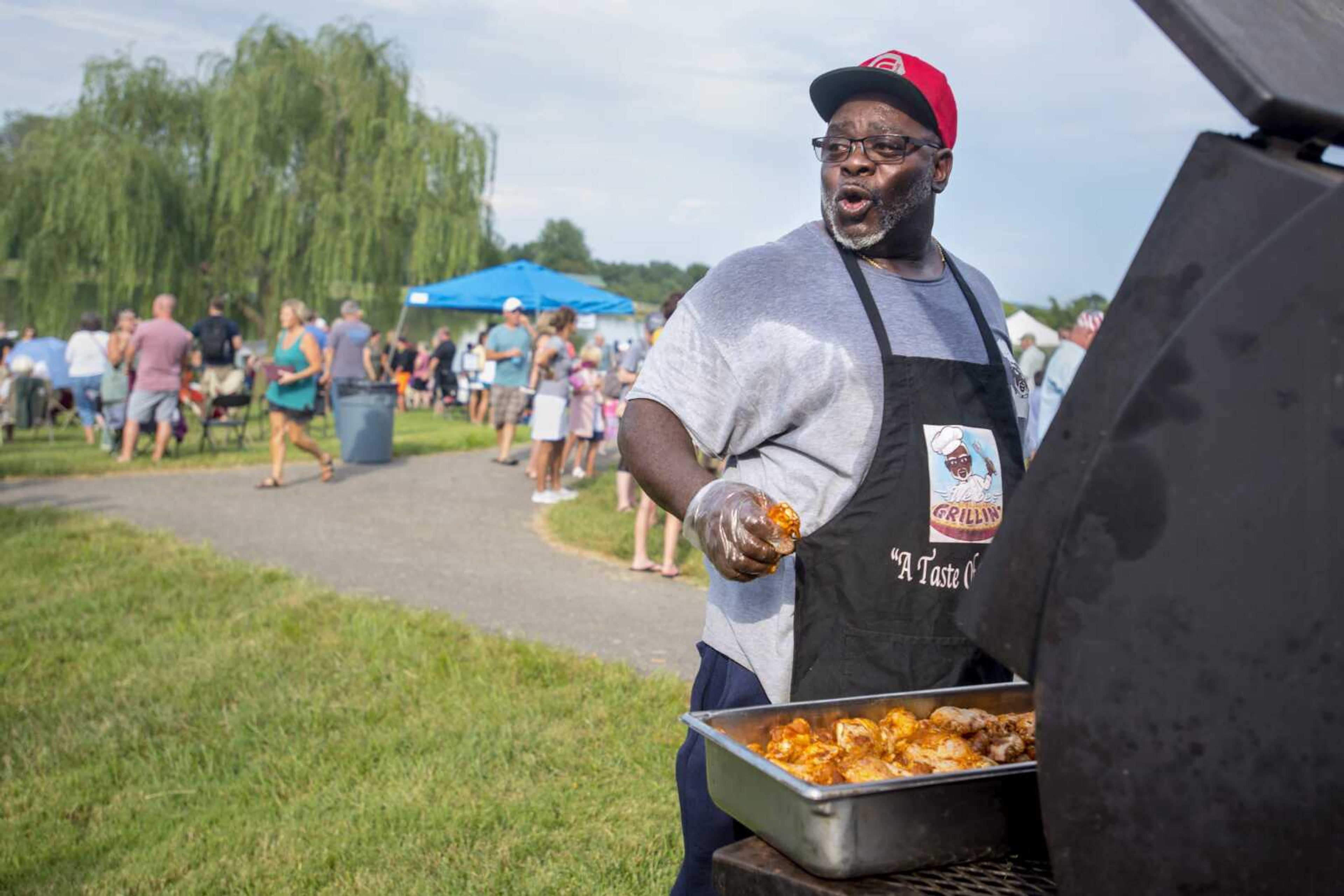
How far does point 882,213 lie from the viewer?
2.53 m

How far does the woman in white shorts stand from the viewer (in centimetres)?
1216

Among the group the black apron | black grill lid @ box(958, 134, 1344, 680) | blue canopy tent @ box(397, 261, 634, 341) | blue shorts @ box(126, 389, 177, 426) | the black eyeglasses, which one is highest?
blue canopy tent @ box(397, 261, 634, 341)

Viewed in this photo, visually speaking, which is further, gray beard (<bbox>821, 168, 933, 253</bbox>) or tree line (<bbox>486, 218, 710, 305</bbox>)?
tree line (<bbox>486, 218, 710, 305</bbox>)

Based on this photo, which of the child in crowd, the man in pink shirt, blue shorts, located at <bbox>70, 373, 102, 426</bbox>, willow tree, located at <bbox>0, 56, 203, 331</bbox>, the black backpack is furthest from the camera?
willow tree, located at <bbox>0, 56, 203, 331</bbox>

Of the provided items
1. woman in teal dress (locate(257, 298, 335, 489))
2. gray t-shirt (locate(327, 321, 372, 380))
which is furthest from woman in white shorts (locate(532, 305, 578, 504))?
gray t-shirt (locate(327, 321, 372, 380))

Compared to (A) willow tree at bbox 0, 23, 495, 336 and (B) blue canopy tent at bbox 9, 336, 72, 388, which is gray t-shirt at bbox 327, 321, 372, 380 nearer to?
(B) blue canopy tent at bbox 9, 336, 72, 388

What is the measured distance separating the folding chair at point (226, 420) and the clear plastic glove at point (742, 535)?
49.7ft

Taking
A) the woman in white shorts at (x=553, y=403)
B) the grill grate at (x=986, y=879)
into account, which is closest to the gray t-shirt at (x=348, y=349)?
the woman in white shorts at (x=553, y=403)

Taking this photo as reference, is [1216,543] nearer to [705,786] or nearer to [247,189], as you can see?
[705,786]

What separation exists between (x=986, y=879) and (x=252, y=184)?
2899 centimetres

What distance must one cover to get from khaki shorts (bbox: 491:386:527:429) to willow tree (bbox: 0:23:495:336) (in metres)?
14.1

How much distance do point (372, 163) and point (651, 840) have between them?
26.5m

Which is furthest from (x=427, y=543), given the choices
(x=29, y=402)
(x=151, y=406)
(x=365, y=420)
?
(x=29, y=402)

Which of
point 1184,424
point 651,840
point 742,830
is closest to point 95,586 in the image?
point 651,840
